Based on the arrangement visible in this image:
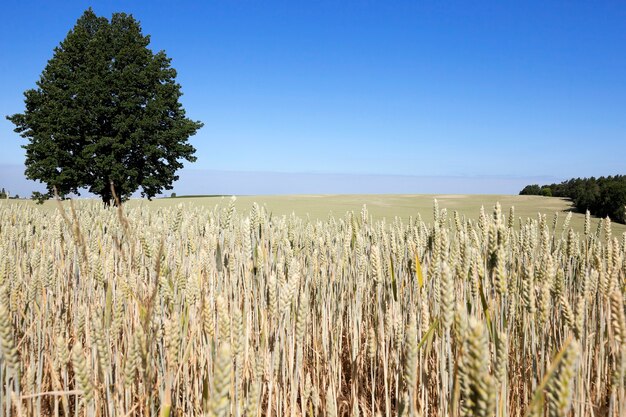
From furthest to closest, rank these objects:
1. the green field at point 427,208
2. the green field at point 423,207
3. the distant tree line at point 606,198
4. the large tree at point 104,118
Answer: the large tree at point 104,118 < the green field at point 427,208 < the green field at point 423,207 < the distant tree line at point 606,198

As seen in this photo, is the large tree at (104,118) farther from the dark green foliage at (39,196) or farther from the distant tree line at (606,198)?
the distant tree line at (606,198)

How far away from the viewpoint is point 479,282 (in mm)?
1736

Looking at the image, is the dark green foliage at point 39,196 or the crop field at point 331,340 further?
the dark green foliage at point 39,196

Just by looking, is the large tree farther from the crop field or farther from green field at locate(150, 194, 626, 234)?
the crop field

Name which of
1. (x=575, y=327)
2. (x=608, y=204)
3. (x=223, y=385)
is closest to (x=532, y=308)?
(x=575, y=327)

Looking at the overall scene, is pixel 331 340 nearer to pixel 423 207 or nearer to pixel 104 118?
pixel 423 207

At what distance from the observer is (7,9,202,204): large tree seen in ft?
52.8

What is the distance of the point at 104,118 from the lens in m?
17.2

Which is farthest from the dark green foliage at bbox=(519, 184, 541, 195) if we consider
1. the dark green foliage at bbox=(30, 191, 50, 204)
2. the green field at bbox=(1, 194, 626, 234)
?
the dark green foliage at bbox=(30, 191, 50, 204)

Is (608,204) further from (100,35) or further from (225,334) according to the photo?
(100,35)

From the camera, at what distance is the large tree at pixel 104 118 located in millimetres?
16094

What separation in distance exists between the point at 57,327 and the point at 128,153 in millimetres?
16349

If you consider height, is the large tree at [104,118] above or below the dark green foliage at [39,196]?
above

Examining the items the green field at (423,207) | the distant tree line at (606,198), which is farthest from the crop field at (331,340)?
the distant tree line at (606,198)
